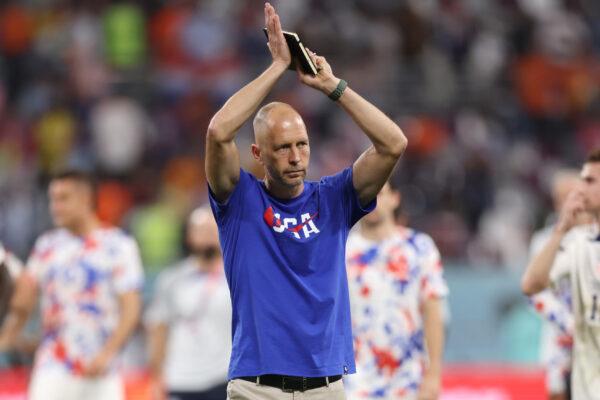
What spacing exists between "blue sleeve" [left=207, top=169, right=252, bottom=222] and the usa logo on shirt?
144 millimetres

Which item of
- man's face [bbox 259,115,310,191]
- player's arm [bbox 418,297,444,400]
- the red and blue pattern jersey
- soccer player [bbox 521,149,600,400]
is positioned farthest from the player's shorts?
man's face [bbox 259,115,310,191]

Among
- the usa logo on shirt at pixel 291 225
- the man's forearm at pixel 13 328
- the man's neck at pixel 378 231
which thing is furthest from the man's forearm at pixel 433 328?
the man's forearm at pixel 13 328

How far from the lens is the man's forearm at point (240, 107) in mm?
6059

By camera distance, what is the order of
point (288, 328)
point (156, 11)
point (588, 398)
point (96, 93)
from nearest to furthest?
point (288, 328) < point (588, 398) < point (96, 93) < point (156, 11)

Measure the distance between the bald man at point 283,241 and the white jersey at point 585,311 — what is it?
156 cm

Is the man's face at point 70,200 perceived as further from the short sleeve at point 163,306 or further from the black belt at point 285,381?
the black belt at point 285,381

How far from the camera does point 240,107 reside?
6.09 metres

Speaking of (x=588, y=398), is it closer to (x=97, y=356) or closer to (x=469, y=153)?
(x=97, y=356)

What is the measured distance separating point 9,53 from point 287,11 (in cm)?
408

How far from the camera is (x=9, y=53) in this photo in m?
18.5

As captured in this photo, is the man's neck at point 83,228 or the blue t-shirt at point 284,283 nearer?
the blue t-shirt at point 284,283

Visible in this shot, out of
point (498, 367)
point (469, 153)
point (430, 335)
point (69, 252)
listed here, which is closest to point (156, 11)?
point (469, 153)

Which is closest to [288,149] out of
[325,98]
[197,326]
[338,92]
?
[338,92]

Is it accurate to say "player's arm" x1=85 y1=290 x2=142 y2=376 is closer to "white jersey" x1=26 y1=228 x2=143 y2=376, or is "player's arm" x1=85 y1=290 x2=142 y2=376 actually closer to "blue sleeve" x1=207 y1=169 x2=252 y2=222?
"white jersey" x1=26 y1=228 x2=143 y2=376
